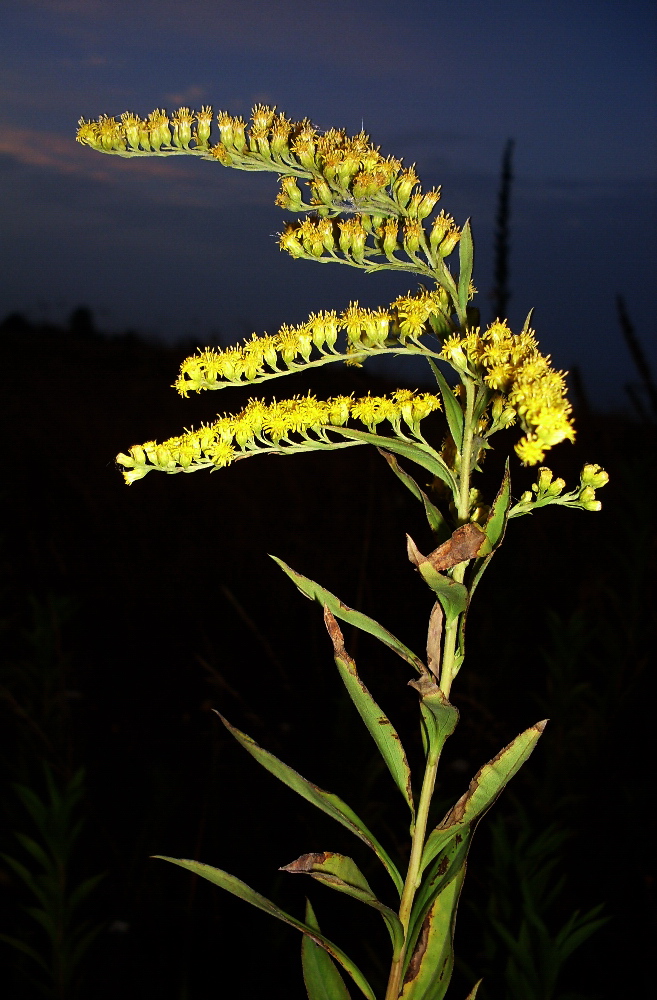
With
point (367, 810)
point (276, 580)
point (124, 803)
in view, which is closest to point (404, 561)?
point (276, 580)

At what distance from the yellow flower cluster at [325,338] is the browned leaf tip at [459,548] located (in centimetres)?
31

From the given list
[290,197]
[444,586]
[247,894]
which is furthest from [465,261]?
[247,894]

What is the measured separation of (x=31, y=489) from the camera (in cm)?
485

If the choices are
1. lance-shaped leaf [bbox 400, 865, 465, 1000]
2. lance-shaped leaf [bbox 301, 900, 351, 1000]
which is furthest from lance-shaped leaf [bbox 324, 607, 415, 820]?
lance-shaped leaf [bbox 301, 900, 351, 1000]

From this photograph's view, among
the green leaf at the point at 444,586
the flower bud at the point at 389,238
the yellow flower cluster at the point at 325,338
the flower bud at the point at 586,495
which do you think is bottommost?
the green leaf at the point at 444,586

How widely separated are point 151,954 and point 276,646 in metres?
1.83

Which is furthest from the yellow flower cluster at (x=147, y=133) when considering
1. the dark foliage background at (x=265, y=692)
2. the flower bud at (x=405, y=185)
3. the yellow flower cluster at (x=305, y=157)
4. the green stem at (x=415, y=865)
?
the green stem at (x=415, y=865)

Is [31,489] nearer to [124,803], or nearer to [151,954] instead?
[124,803]

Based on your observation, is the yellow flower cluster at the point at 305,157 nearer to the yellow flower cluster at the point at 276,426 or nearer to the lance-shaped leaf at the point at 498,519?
the yellow flower cluster at the point at 276,426

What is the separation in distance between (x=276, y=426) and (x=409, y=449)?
22cm

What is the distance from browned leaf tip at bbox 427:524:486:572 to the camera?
74 centimetres

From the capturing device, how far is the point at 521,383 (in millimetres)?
789

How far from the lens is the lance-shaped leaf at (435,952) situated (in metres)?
0.79

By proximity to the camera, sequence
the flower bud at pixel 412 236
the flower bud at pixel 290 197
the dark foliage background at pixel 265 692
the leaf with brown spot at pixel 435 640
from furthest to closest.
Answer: the dark foliage background at pixel 265 692 → the flower bud at pixel 290 197 → the flower bud at pixel 412 236 → the leaf with brown spot at pixel 435 640
